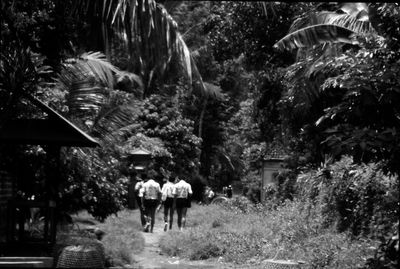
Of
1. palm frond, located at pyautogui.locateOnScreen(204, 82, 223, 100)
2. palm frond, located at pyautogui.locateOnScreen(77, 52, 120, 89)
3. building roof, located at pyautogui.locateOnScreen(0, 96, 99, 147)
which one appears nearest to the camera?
building roof, located at pyautogui.locateOnScreen(0, 96, 99, 147)

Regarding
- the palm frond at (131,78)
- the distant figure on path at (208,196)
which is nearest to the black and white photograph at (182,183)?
the palm frond at (131,78)

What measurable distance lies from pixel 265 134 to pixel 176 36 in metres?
13.5

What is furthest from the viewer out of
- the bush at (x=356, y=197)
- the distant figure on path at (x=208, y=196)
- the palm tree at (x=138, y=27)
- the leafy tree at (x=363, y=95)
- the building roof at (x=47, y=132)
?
the distant figure on path at (x=208, y=196)

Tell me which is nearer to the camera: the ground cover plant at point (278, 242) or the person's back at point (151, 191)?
the ground cover plant at point (278, 242)

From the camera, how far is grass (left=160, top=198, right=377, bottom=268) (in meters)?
12.7

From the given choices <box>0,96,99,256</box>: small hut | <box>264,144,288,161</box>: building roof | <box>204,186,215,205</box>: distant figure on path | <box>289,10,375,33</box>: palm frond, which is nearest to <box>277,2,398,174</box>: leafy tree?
<box>289,10,375,33</box>: palm frond

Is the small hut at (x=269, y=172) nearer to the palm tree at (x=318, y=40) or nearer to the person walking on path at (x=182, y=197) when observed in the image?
the person walking on path at (x=182, y=197)

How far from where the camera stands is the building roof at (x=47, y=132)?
10.6 m

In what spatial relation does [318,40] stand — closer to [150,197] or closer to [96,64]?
[96,64]

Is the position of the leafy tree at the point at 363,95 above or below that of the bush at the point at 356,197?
above

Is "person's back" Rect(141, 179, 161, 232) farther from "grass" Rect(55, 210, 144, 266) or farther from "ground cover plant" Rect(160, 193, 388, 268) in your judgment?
"ground cover plant" Rect(160, 193, 388, 268)

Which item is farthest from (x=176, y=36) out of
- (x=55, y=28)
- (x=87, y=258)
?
(x=87, y=258)

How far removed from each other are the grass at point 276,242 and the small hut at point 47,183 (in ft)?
15.2

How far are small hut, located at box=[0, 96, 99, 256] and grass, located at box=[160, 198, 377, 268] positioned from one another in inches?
183
